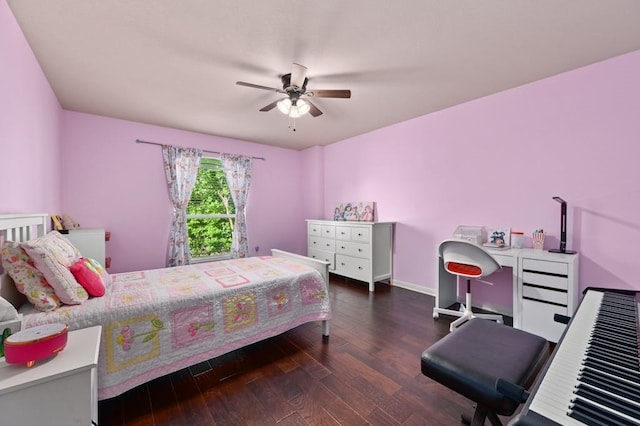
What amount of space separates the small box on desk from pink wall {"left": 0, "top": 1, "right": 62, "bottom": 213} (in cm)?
392

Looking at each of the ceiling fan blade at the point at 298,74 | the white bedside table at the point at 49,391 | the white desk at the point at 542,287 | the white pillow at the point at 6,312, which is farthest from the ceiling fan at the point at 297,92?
the white desk at the point at 542,287

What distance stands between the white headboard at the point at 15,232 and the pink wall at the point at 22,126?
0.10 m

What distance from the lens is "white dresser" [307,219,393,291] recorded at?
3711mm

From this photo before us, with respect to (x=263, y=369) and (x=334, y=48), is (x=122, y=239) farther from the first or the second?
(x=334, y=48)

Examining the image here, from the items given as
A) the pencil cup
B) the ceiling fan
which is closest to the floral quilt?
the ceiling fan

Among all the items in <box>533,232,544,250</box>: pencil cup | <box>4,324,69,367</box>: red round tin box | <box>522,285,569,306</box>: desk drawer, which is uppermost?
<box>533,232,544,250</box>: pencil cup

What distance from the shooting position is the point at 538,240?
8.41ft

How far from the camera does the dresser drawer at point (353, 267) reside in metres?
3.78

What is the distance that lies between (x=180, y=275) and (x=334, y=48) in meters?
2.32

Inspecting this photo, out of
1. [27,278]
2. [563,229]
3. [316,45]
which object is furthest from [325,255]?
[27,278]

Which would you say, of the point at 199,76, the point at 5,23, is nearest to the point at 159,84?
the point at 199,76

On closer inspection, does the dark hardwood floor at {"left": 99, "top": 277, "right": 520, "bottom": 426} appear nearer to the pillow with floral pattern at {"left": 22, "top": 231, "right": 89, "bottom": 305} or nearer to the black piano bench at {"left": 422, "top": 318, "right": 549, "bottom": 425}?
the black piano bench at {"left": 422, "top": 318, "right": 549, "bottom": 425}

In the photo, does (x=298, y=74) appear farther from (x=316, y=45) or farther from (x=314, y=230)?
(x=314, y=230)

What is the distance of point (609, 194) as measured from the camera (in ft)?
7.45
